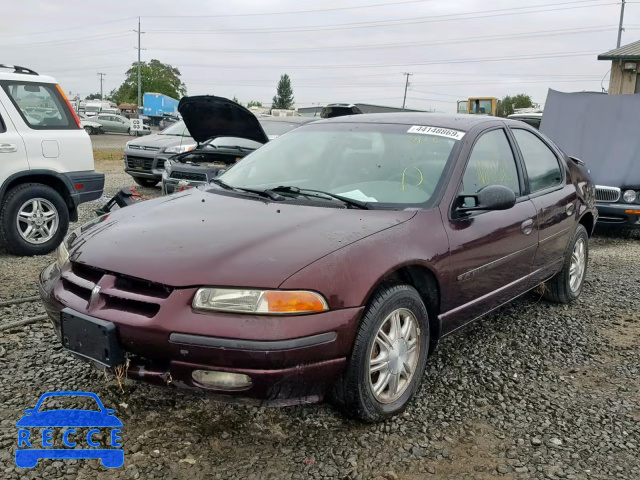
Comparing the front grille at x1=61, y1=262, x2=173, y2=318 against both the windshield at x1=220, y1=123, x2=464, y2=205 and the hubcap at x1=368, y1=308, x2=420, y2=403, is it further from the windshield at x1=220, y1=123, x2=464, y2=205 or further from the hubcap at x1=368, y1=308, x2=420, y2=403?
the windshield at x1=220, y1=123, x2=464, y2=205

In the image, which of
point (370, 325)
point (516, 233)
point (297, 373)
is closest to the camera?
point (297, 373)

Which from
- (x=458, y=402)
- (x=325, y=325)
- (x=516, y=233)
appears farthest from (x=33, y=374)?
(x=516, y=233)

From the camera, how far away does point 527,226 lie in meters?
3.98

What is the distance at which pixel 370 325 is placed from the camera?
2707 millimetres

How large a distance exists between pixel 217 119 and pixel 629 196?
18.2 ft

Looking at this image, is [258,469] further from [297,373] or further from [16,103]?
[16,103]

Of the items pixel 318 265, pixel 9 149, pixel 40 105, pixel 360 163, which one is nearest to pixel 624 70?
pixel 40 105

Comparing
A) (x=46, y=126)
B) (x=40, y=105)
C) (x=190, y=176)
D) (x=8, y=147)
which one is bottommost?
(x=190, y=176)

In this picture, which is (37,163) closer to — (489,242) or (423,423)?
(489,242)

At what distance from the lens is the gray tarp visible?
27.0 ft

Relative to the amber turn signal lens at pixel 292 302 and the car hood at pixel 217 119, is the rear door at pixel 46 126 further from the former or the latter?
the amber turn signal lens at pixel 292 302

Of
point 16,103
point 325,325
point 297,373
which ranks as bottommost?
point 297,373

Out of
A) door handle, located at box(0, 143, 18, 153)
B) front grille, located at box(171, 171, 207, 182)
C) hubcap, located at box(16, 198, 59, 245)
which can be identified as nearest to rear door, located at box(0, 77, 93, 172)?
door handle, located at box(0, 143, 18, 153)

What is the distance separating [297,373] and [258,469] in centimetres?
45
